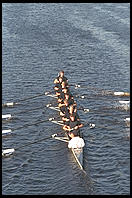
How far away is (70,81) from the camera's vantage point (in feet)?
168

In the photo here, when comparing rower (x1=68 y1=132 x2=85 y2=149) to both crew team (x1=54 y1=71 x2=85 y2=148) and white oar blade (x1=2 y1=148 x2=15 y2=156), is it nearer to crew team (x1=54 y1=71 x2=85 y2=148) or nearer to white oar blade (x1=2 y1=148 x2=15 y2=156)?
crew team (x1=54 y1=71 x2=85 y2=148)

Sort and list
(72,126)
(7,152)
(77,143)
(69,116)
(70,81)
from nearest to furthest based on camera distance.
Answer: (77,143) < (7,152) < (72,126) < (69,116) < (70,81)

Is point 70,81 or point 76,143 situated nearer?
point 76,143

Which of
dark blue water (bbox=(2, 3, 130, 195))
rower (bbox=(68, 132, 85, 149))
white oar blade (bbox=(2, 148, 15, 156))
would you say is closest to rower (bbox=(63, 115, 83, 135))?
dark blue water (bbox=(2, 3, 130, 195))

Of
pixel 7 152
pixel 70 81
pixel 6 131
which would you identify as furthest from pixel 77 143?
pixel 70 81

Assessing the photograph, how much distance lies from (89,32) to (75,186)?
141 feet

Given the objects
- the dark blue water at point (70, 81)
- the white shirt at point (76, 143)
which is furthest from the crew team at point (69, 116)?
the dark blue water at point (70, 81)

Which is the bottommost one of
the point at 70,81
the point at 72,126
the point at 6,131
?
the point at 6,131

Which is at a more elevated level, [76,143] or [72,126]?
[72,126]

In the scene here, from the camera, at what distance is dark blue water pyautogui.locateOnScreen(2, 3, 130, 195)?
31.8 metres

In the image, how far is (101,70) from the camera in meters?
54.5

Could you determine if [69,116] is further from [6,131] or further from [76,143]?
[6,131]

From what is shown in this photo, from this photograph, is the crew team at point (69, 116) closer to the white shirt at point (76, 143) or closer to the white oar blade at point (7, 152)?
the white shirt at point (76, 143)

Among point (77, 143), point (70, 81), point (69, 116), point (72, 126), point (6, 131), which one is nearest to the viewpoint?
point (77, 143)
